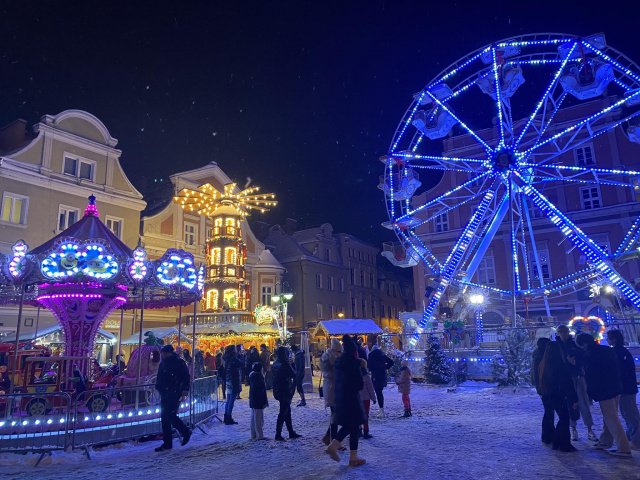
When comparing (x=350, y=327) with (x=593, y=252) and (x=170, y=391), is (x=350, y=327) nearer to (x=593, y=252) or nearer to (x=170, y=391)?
(x=593, y=252)

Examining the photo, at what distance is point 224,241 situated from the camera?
33844 mm

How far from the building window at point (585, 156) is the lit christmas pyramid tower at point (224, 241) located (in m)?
20.9

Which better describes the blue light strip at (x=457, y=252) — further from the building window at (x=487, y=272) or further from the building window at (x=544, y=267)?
the building window at (x=487, y=272)

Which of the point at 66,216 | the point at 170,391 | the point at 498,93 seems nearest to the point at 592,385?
the point at 170,391

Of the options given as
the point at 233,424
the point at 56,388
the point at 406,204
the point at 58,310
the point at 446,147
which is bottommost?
the point at 233,424

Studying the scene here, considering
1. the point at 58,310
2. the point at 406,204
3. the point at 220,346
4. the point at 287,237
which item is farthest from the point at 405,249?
the point at 287,237

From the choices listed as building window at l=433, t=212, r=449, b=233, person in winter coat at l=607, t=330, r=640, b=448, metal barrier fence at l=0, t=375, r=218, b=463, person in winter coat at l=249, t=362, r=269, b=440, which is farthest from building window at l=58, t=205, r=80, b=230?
person in winter coat at l=607, t=330, r=640, b=448

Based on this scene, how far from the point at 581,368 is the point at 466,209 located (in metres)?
28.6

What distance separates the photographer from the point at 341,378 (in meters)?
7.14

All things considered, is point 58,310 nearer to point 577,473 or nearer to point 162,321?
point 577,473

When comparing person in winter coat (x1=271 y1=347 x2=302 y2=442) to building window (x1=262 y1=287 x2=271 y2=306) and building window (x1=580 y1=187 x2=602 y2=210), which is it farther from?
building window (x1=262 y1=287 x2=271 y2=306)

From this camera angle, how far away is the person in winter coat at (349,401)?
6926 millimetres

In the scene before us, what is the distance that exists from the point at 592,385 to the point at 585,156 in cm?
2952

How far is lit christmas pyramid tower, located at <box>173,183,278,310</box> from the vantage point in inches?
1302
